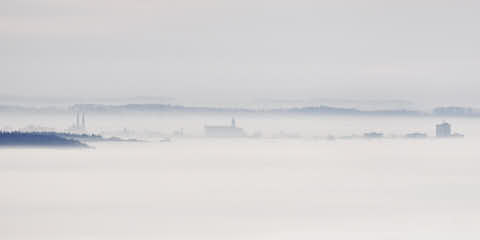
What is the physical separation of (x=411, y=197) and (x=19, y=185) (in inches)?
1798

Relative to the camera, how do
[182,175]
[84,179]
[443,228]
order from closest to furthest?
[443,228] < [84,179] < [182,175]

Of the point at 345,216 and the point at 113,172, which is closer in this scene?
the point at 345,216

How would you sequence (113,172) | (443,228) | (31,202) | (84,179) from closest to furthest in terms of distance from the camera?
(443,228) → (31,202) → (84,179) → (113,172)

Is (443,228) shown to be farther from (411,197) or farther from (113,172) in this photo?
(113,172)

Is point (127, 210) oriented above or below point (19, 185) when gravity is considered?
below

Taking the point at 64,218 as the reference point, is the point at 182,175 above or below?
above

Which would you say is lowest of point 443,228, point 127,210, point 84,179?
point 443,228

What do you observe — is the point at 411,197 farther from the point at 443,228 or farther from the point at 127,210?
the point at 443,228

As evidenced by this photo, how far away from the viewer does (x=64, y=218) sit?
7938 centimetres

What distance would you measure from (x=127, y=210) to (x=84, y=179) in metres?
63.7

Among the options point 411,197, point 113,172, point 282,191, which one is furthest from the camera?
point 113,172

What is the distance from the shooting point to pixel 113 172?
178500 mm

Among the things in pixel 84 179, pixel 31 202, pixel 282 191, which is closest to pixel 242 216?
pixel 31 202

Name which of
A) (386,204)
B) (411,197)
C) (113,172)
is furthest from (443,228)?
(113,172)
